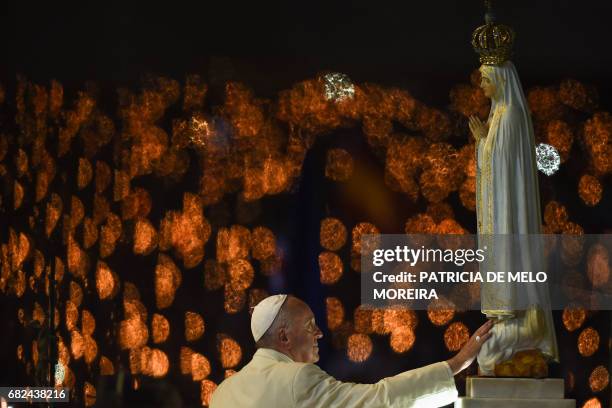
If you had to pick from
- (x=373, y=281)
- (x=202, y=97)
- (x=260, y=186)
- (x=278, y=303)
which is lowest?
(x=278, y=303)

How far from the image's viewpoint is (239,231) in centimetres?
745

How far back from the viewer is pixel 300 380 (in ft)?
10.2

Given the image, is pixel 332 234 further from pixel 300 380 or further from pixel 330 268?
pixel 300 380

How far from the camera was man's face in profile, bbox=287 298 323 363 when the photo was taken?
10.7ft

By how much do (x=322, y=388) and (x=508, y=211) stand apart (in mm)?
1177

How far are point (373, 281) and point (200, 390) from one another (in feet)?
4.89

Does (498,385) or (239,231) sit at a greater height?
(239,231)

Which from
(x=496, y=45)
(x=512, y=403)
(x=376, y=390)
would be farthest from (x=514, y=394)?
(x=496, y=45)

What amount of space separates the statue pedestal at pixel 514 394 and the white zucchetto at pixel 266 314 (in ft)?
2.72

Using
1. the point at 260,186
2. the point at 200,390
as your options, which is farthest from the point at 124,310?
the point at 260,186

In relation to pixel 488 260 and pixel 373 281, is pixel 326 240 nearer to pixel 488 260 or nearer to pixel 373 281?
pixel 373 281

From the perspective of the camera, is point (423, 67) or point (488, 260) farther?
point (423, 67)

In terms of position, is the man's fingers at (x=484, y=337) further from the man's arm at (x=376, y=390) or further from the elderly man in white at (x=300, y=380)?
the man's arm at (x=376, y=390)

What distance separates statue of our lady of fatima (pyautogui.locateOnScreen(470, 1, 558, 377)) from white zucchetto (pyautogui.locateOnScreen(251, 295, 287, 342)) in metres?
0.90
